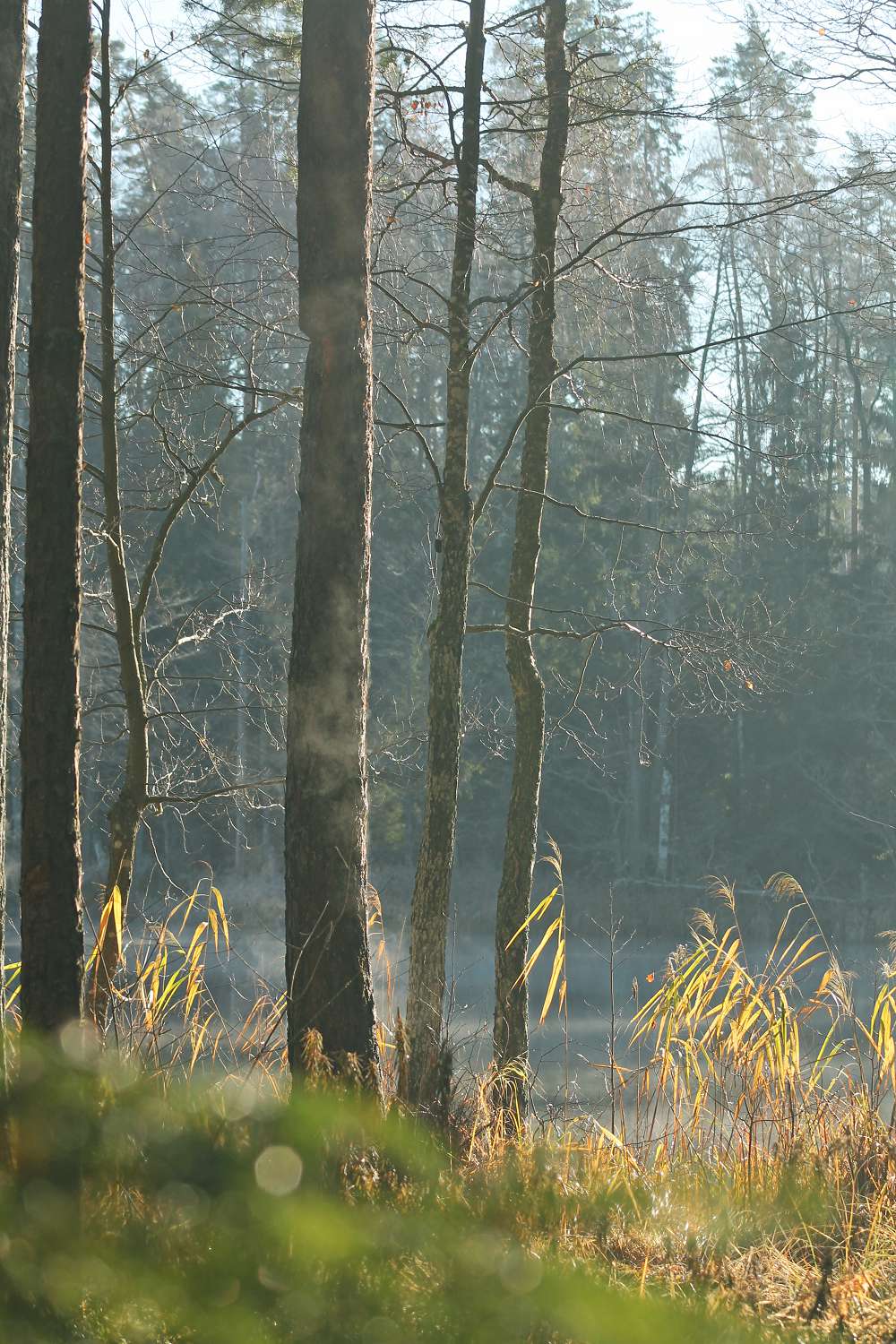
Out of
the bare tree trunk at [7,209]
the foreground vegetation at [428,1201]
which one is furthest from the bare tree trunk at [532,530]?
the bare tree trunk at [7,209]

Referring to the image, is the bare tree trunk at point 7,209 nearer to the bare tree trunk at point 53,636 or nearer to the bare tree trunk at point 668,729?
the bare tree trunk at point 53,636

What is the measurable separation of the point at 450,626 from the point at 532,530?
5.31ft

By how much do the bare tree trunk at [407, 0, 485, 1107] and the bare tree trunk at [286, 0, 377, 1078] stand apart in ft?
5.16

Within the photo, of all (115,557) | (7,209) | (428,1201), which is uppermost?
(7,209)

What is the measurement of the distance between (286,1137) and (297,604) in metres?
1.67

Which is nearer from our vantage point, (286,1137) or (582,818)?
(286,1137)

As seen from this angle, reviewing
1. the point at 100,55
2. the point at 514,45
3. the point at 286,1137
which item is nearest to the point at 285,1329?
the point at 286,1137

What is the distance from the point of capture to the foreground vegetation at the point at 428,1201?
8.07 feet

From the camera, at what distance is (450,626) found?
634cm

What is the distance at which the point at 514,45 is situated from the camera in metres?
7.56

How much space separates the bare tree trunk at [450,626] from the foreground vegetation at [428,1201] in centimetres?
191

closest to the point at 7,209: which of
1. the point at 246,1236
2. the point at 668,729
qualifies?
the point at 246,1236

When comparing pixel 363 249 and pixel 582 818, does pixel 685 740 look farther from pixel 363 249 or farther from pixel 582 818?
pixel 363 249

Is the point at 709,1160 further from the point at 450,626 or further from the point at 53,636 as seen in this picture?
the point at 450,626
